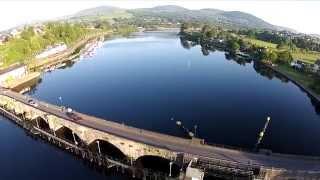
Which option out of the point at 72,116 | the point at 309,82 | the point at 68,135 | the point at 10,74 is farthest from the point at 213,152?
the point at 10,74

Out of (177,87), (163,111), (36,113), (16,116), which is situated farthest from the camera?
(177,87)

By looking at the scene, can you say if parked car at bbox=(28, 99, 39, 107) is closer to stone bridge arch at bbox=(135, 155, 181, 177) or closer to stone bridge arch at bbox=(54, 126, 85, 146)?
stone bridge arch at bbox=(54, 126, 85, 146)

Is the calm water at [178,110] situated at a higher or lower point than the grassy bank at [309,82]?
lower

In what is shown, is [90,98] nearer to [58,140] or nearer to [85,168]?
[58,140]

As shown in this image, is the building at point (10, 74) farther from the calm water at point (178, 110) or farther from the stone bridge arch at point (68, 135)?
the stone bridge arch at point (68, 135)

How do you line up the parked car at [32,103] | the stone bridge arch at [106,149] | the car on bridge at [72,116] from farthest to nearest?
the parked car at [32,103], the car on bridge at [72,116], the stone bridge arch at [106,149]

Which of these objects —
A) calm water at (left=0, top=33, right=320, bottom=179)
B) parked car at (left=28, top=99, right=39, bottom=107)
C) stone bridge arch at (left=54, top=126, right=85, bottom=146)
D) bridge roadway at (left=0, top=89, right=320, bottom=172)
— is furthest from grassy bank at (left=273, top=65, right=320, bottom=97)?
parked car at (left=28, top=99, right=39, bottom=107)

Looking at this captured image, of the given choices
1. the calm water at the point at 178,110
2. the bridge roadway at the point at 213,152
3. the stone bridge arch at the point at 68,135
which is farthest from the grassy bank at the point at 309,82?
the stone bridge arch at the point at 68,135

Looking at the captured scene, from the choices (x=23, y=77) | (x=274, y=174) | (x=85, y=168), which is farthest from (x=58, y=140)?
(x=23, y=77)
